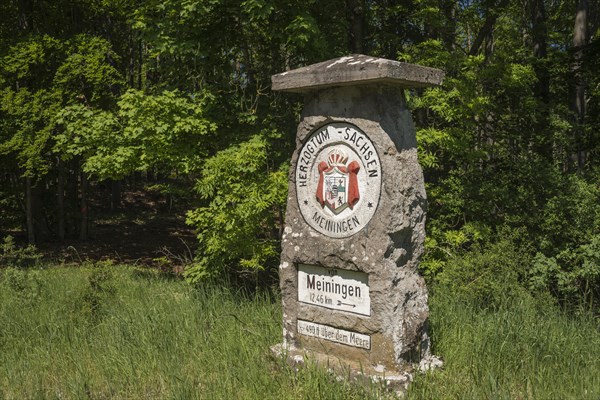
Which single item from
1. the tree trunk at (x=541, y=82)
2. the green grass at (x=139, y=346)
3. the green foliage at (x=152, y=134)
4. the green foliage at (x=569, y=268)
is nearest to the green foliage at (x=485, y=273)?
the green foliage at (x=569, y=268)

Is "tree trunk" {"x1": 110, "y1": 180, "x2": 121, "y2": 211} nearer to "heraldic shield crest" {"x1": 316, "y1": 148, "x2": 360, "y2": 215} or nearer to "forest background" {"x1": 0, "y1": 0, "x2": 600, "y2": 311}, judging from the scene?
"forest background" {"x1": 0, "y1": 0, "x2": 600, "y2": 311}

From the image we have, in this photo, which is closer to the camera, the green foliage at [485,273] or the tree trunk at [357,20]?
the green foliage at [485,273]

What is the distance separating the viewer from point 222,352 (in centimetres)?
460

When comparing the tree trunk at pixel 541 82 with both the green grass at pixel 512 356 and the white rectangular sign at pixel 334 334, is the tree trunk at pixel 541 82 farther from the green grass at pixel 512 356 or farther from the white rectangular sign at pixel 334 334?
the white rectangular sign at pixel 334 334

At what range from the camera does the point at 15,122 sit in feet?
34.5

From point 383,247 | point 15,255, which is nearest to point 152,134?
point 15,255

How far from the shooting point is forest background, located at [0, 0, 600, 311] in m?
7.45

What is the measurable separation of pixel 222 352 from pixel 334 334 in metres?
0.95

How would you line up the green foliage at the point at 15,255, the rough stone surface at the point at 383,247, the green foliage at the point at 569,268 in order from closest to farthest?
1. the rough stone surface at the point at 383,247
2. the green foliage at the point at 15,255
3. the green foliage at the point at 569,268

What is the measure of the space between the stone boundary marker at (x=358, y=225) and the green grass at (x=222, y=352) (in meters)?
0.33

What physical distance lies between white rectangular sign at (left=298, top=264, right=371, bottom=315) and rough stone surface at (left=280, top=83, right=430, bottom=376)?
0.06 m

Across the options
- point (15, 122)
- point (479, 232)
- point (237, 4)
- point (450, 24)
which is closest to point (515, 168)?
point (479, 232)

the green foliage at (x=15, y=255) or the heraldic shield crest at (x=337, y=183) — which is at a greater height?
the heraldic shield crest at (x=337, y=183)

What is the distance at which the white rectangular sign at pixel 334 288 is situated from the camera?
4344 millimetres
